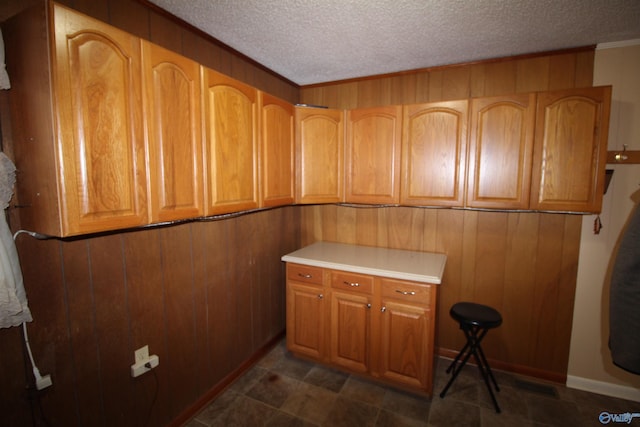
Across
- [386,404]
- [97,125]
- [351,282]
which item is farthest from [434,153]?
[97,125]

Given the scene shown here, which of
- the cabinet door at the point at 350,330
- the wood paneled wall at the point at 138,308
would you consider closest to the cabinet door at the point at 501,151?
the cabinet door at the point at 350,330

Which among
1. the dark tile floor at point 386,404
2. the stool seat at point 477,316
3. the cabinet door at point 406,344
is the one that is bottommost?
the dark tile floor at point 386,404

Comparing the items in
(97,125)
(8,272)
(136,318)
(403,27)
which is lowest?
(136,318)

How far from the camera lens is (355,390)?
2.12 m

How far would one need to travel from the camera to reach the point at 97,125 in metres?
1.05

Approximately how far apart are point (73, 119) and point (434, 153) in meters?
1.96

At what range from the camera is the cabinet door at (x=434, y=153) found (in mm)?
2008

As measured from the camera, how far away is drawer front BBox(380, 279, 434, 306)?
191 cm

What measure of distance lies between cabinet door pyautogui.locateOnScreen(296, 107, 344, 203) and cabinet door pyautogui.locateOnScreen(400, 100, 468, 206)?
1.70 ft

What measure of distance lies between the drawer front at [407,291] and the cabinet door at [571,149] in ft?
2.90

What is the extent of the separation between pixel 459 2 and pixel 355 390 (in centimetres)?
246

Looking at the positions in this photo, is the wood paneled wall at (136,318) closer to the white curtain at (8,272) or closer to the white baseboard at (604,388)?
the white curtain at (8,272)

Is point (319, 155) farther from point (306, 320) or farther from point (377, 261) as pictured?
point (306, 320)

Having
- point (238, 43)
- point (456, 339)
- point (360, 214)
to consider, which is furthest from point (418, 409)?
point (238, 43)
